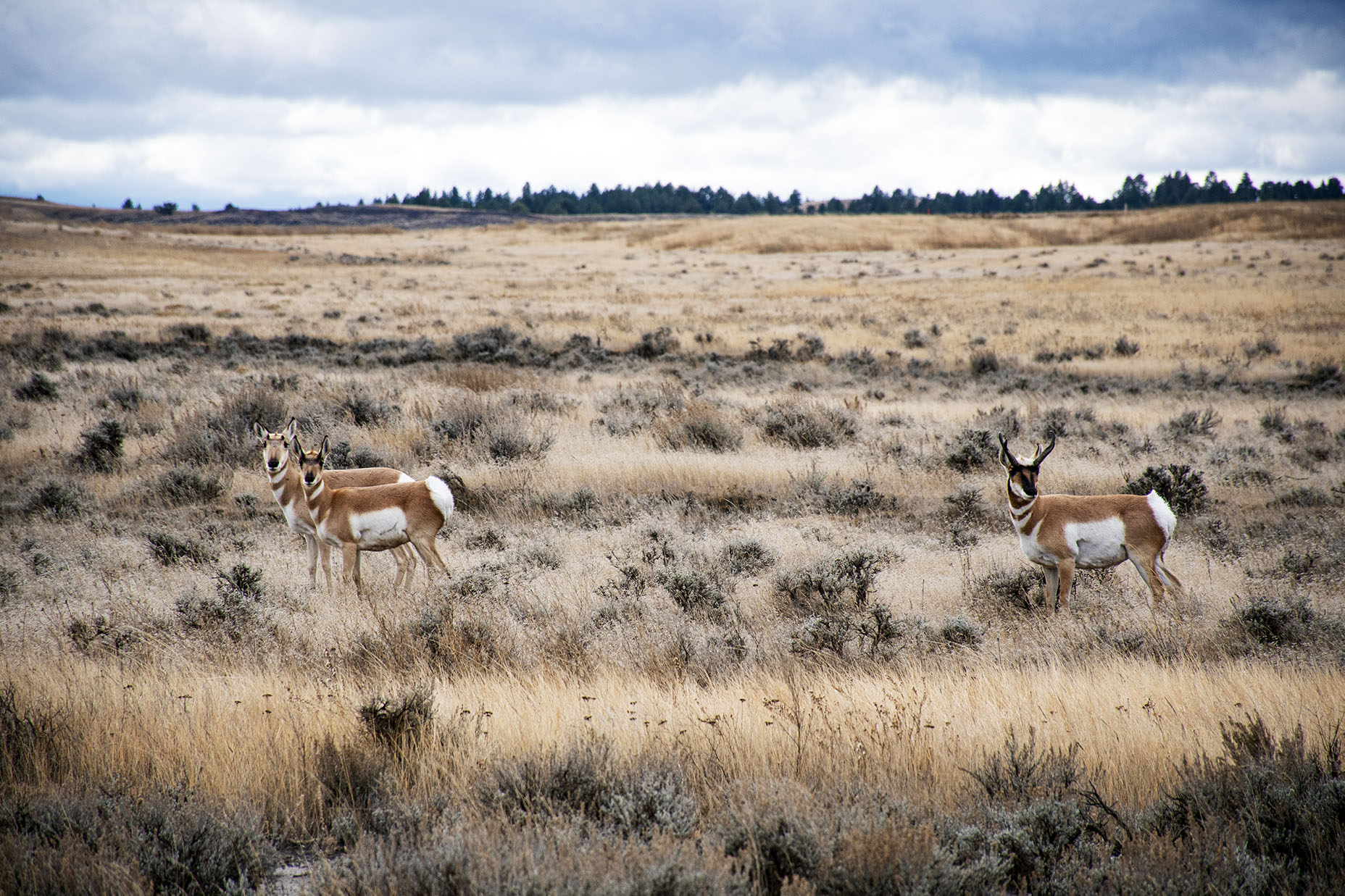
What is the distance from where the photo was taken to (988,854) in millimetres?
2992

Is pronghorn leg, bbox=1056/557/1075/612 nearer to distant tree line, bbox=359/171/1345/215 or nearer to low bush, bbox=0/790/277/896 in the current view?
low bush, bbox=0/790/277/896

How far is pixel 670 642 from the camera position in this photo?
5.88 m

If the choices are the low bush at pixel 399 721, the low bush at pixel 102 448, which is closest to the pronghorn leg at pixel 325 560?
the low bush at pixel 399 721

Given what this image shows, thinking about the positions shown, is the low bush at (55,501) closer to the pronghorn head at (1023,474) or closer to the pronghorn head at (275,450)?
the pronghorn head at (275,450)

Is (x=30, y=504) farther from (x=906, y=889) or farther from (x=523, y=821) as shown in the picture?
(x=906, y=889)

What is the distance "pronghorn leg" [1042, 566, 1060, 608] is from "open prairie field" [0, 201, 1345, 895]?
0.26 meters

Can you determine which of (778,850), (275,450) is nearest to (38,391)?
(275,450)

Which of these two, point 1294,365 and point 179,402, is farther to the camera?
point 1294,365

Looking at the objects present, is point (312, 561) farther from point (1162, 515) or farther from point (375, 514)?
point (1162, 515)

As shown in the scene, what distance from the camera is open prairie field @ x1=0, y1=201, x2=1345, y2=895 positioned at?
3.13 metres

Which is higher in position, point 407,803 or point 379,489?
point 379,489

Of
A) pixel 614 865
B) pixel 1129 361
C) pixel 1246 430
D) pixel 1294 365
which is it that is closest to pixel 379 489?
pixel 614 865

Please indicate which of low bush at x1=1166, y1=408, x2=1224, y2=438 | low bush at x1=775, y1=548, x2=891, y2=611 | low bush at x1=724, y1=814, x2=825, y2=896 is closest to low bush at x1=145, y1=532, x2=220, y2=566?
low bush at x1=775, y1=548, x2=891, y2=611

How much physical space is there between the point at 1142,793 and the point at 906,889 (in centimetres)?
163
